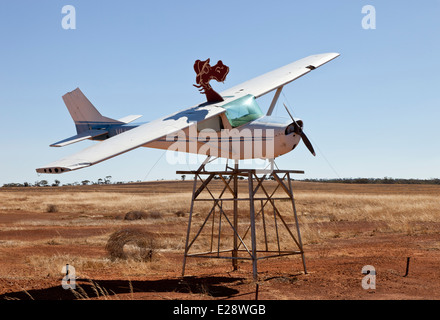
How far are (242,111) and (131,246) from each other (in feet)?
31.6

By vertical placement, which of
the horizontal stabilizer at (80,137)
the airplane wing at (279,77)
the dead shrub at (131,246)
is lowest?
the dead shrub at (131,246)

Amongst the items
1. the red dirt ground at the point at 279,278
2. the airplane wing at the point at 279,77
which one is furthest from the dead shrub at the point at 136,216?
the airplane wing at the point at 279,77

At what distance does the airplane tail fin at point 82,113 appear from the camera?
690 inches

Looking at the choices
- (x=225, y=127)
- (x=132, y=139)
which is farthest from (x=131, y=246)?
(x=132, y=139)

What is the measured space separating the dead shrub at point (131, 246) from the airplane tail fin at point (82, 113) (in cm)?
510

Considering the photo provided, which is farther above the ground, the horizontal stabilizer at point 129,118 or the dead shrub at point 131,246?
the horizontal stabilizer at point 129,118

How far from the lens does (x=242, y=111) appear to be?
14.3 metres

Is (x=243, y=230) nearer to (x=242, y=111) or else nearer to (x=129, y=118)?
(x=129, y=118)

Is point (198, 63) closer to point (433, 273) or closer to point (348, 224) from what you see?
point (433, 273)

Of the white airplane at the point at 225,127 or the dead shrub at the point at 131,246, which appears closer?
the white airplane at the point at 225,127

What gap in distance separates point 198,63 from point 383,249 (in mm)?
10859

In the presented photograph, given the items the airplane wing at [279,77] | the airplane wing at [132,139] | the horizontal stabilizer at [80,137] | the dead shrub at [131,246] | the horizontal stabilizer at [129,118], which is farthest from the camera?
the dead shrub at [131,246]

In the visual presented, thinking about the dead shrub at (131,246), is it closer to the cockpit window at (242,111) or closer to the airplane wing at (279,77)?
the airplane wing at (279,77)

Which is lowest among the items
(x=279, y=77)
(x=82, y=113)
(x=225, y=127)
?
(x=225, y=127)
